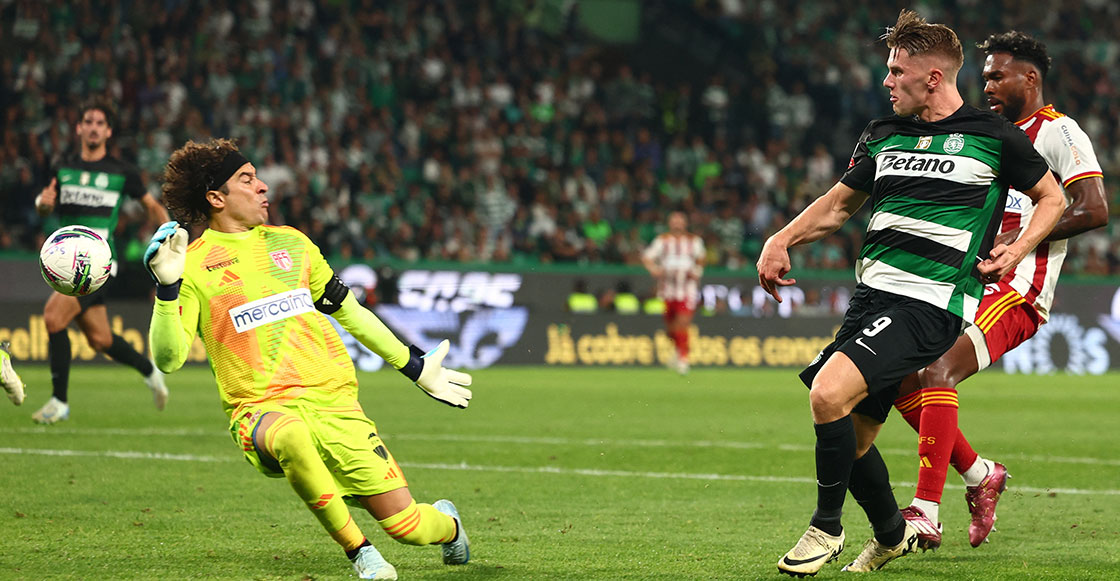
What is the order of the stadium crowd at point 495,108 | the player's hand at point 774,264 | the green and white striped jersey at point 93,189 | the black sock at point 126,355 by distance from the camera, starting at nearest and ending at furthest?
the player's hand at point 774,264 → the green and white striped jersey at point 93,189 → the black sock at point 126,355 → the stadium crowd at point 495,108

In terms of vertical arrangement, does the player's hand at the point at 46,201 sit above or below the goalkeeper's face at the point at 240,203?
below

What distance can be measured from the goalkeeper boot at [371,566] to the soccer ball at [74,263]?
142cm

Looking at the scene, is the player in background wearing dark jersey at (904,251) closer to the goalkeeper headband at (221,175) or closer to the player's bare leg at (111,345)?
the goalkeeper headband at (221,175)

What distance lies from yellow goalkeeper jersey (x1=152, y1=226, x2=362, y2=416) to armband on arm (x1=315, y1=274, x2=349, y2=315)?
0.10 m

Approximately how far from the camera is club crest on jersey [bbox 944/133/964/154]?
188 inches

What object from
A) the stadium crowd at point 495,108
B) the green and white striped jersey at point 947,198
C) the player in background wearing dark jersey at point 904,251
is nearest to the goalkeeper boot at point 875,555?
the player in background wearing dark jersey at point 904,251

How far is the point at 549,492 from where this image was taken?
712cm

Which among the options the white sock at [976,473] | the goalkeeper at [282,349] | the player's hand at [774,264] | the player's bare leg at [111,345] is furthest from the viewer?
the player's bare leg at [111,345]

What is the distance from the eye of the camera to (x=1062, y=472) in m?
8.32

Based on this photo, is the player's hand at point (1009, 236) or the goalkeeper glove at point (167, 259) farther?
the player's hand at point (1009, 236)

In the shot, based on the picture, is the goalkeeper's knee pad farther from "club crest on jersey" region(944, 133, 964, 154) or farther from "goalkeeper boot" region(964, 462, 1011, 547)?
"goalkeeper boot" region(964, 462, 1011, 547)

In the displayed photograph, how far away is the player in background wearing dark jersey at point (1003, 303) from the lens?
17.9 feet

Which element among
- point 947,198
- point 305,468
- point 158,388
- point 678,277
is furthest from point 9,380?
point 678,277

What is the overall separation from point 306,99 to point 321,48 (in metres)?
1.43
